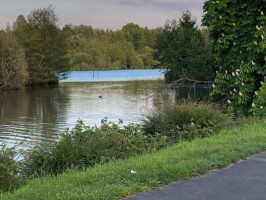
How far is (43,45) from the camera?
75.4m

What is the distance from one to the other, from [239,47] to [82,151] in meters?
Answer: 14.7

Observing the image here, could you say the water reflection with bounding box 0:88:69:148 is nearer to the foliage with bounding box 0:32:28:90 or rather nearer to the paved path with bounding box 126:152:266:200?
the paved path with bounding box 126:152:266:200

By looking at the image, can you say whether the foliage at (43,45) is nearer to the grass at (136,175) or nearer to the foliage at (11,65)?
the foliage at (11,65)

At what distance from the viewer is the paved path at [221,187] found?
539cm

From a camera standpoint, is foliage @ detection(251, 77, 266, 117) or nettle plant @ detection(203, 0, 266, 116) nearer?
foliage @ detection(251, 77, 266, 117)

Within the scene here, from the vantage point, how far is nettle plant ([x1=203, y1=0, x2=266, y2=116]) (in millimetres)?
20672

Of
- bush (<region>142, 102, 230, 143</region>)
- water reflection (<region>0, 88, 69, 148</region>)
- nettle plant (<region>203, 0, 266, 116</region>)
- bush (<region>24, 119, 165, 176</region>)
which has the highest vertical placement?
nettle plant (<region>203, 0, 266, 116</region>)

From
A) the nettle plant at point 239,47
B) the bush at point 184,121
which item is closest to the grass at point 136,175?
the bush at point 184,121

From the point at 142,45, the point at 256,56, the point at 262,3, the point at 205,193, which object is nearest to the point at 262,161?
the point at 205,193

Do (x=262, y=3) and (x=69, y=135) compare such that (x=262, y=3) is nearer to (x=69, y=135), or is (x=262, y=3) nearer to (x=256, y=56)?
(x=256, y=56)

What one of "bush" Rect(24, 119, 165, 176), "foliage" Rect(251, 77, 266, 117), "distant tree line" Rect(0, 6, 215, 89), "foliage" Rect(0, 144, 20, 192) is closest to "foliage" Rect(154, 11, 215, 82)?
"distant tree line" Rect(0, 6, 215, 89)

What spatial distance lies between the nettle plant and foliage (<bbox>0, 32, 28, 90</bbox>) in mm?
43994

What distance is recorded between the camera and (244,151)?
8219 millimetres

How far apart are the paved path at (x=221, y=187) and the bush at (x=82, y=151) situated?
339cm
